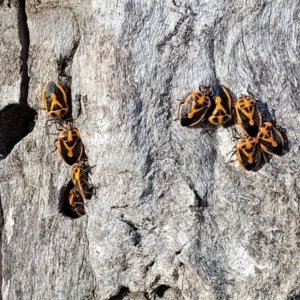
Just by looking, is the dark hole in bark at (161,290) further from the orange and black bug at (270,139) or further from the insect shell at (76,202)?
the orange and black bug at (270,139)

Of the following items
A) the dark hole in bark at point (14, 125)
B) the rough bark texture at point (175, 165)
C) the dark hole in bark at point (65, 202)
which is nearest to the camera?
the rough bark texture at point (175, 165)

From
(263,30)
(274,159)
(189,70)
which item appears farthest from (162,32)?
(274,159)

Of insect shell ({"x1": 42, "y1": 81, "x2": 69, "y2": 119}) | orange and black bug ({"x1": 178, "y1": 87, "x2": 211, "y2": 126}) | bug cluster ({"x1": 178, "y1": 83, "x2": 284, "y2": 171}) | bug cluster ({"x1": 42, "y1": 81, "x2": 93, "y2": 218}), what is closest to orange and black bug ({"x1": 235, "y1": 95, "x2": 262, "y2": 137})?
bug cluster ({"x1": 178, "y1": 83, "x2": 284, "y2": 171})

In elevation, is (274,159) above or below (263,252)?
above

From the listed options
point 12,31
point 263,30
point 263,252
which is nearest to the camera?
point 263,252

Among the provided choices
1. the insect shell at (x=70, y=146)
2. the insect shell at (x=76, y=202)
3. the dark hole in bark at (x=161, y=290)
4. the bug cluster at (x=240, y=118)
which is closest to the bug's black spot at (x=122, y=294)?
the dark hole in bark at (x=161, y=290)

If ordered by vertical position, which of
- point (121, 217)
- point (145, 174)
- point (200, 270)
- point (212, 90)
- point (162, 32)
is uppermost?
point (162, 32)

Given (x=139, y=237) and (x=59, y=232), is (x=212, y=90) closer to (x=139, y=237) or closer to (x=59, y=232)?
(x=139, y=237)
